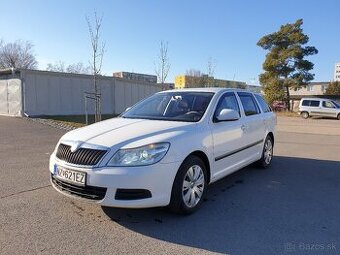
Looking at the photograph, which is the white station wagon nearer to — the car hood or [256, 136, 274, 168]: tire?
the car hood

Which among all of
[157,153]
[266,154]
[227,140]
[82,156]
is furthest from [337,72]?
[82,156]

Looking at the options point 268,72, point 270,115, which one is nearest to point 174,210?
point 270,115

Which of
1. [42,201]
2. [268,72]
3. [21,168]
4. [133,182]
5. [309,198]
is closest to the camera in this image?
[133,182]

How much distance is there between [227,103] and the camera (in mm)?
6172

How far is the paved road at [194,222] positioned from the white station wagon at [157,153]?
342 mm

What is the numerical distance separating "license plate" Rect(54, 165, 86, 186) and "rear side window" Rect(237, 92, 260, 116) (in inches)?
137

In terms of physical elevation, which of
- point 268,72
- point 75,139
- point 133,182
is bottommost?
point 133,182

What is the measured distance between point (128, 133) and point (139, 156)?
499mm

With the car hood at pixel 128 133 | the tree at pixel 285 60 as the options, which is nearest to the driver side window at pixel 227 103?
the car hood at pixel 128 133

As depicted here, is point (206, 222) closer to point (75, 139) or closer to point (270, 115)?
point (75, 139)

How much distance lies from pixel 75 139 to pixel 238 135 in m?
2.73

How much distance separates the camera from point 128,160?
427 cm

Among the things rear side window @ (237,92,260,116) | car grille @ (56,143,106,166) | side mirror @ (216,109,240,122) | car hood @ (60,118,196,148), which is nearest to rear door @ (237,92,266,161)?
rear side window @ (237,92,260,116)

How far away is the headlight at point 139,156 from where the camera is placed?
4262mm
